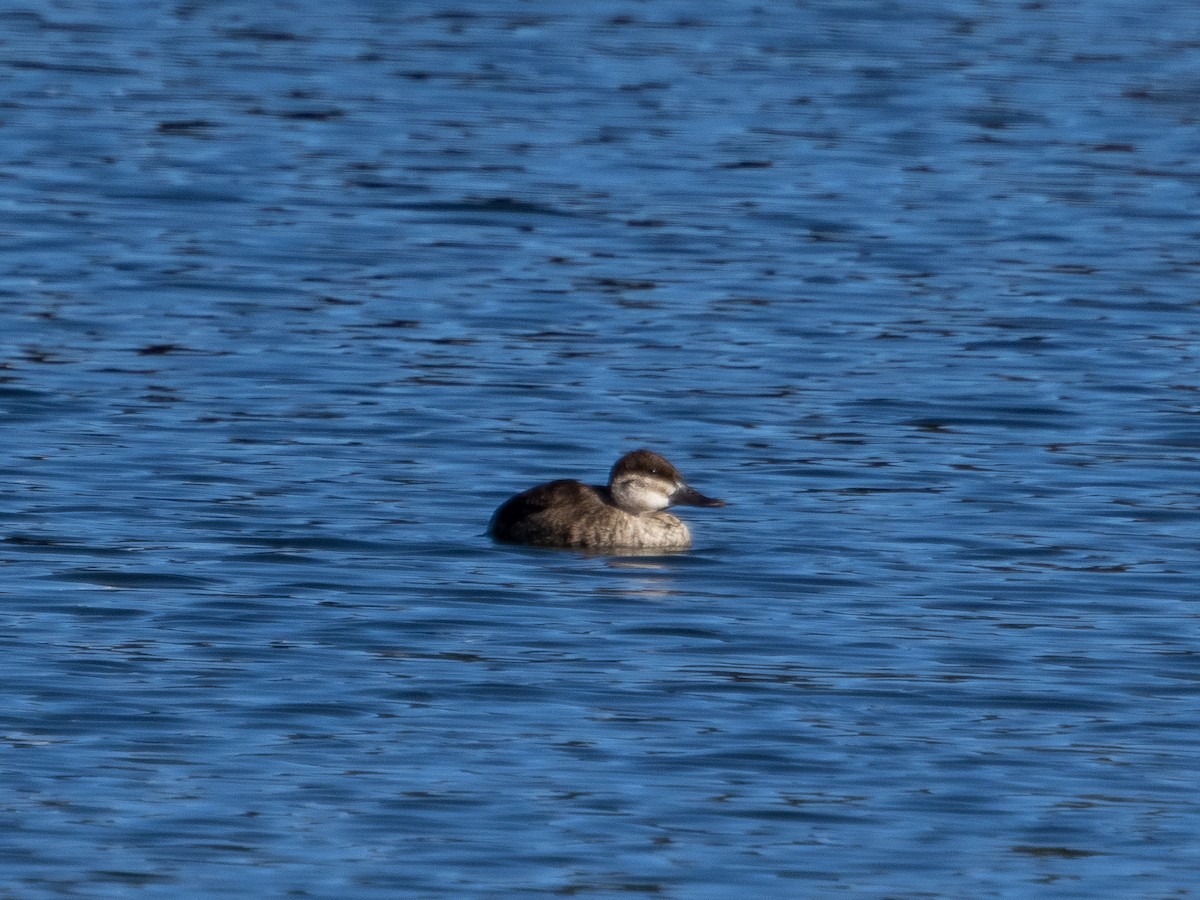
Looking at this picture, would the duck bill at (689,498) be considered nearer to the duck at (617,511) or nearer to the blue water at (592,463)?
the duck at (617,511)

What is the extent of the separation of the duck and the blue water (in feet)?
0.44

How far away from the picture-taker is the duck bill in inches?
488

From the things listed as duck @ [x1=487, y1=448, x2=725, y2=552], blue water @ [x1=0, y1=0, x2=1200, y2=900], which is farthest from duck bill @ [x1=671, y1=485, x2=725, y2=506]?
blue water @ [x1=0, y1=0, x2=1200, y2=900]

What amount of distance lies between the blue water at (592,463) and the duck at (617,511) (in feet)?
0.44

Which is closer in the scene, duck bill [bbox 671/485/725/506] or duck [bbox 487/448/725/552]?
duck [bbox 487/448/725/552]

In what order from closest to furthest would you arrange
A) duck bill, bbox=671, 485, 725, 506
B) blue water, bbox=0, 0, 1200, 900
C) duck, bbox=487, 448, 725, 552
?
blue water, bbox=0, 0, 1200, 900, duck, bbox=487, 448, 725, 552, duck bill, bbox=671, 485, 725, 506

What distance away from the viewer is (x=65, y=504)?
1248 centimetres

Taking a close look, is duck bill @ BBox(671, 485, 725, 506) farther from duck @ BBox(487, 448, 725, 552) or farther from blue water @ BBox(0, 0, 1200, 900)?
blue water @ BBox(0, 0, 1200, 900)

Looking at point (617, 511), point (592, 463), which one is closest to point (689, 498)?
point (617, 511)

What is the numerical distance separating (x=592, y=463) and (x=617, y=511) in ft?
4.89

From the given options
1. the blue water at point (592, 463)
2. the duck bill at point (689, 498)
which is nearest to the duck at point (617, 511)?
the duck bill at point (689, 498)

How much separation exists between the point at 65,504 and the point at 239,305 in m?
5.14

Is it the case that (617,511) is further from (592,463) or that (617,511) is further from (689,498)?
(592,463)

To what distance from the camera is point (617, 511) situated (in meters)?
12.3
